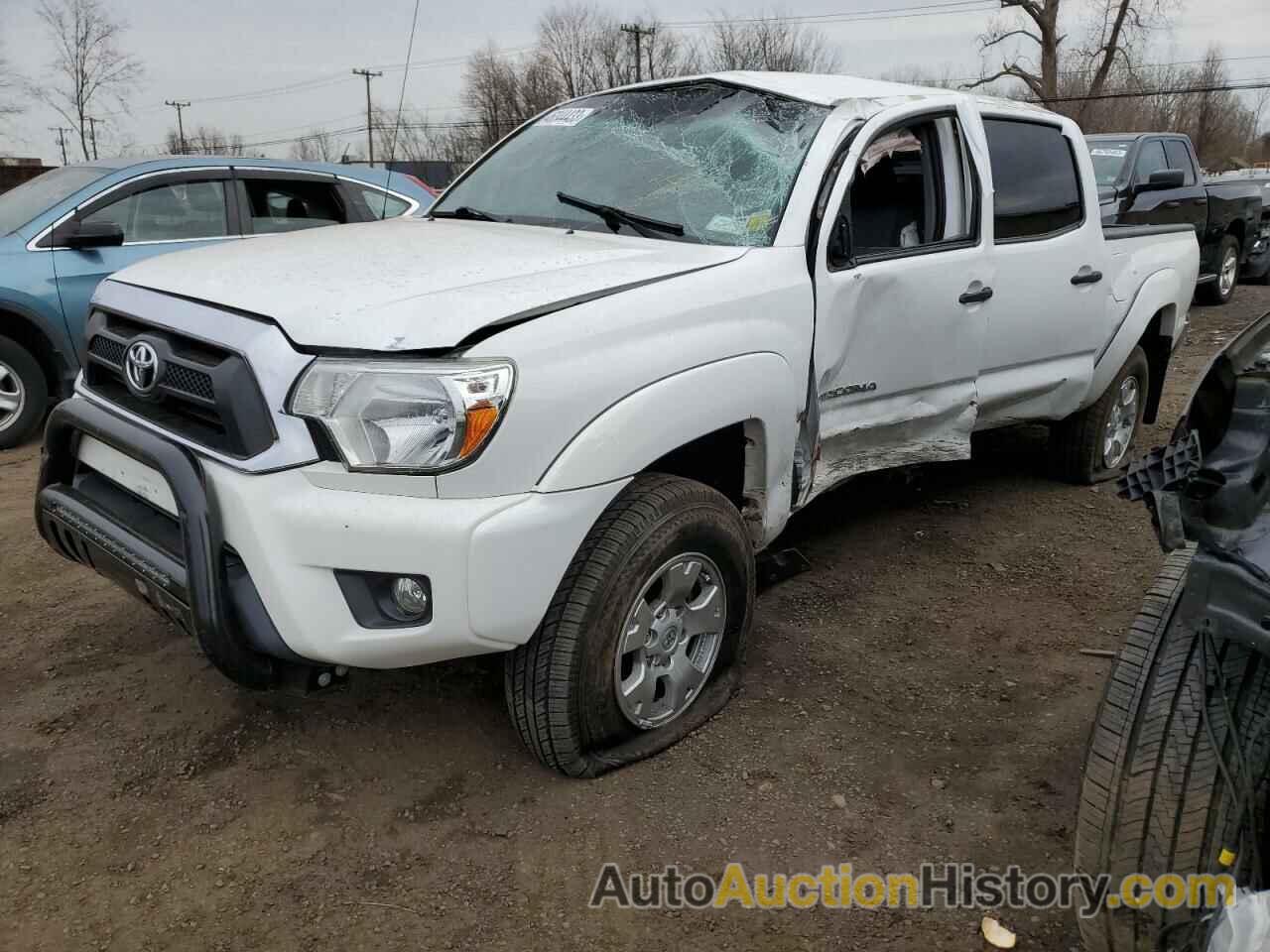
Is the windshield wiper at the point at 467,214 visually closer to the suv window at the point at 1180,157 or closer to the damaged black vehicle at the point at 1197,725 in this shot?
the damaged black vehicle at the point at 1197,725

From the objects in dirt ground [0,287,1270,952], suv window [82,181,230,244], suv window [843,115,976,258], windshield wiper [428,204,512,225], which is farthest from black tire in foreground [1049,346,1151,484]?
suv window [82,181,230,244]

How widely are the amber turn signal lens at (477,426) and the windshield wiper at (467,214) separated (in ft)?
4.84

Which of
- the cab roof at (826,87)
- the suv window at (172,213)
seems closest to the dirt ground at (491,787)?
the cab roof at (826,87)

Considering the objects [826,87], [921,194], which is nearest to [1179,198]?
[921,194]

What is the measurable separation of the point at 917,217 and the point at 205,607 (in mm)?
2835

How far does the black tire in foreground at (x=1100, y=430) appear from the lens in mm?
4969

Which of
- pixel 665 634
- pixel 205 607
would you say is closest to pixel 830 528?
pixel 665 634

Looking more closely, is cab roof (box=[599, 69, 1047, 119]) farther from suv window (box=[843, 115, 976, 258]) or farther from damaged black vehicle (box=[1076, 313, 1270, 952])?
damaged black vehicle (box=[1076, 313, 1270, 952])

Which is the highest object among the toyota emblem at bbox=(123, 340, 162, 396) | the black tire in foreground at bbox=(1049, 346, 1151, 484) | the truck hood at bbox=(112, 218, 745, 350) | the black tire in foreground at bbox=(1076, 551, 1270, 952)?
the truck hood at bbox=(112, 218, 745, 350)

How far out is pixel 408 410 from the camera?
88.2 inches

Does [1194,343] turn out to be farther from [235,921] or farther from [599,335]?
[235,921]

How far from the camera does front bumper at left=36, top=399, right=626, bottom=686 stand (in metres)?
2.23

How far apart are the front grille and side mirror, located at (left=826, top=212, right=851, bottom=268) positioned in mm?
1760

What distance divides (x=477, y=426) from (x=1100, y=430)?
383 cm
